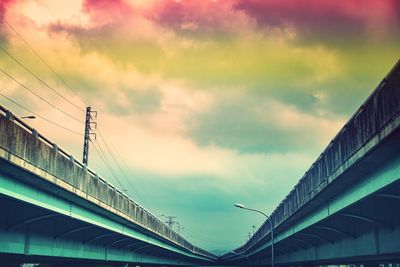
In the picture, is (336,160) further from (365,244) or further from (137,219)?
(137,219)

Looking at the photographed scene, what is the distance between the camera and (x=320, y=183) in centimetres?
Result: 2467

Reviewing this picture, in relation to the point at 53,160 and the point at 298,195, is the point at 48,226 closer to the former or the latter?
the point at 53,160

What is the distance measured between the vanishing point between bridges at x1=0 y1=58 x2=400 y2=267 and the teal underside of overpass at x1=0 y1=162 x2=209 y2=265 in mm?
46

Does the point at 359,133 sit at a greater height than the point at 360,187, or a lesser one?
greater

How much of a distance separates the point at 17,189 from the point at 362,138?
12594mm

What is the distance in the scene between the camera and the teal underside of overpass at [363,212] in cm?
1648

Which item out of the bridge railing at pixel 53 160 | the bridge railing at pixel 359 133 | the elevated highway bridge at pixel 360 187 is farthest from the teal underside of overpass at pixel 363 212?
the bridge railing at pixel 53 160

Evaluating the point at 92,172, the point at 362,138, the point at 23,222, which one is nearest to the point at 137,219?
the point at 92,172

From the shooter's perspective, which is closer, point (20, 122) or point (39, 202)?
point (20, 122)

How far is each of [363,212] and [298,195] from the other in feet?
32.4

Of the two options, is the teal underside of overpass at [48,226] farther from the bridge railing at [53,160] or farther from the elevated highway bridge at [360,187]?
the elevated highway bridge at [360,187]

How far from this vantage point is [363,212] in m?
23.0

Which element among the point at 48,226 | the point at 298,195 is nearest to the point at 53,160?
the point at 48,226

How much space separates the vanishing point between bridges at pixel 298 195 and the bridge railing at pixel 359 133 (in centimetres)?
4
